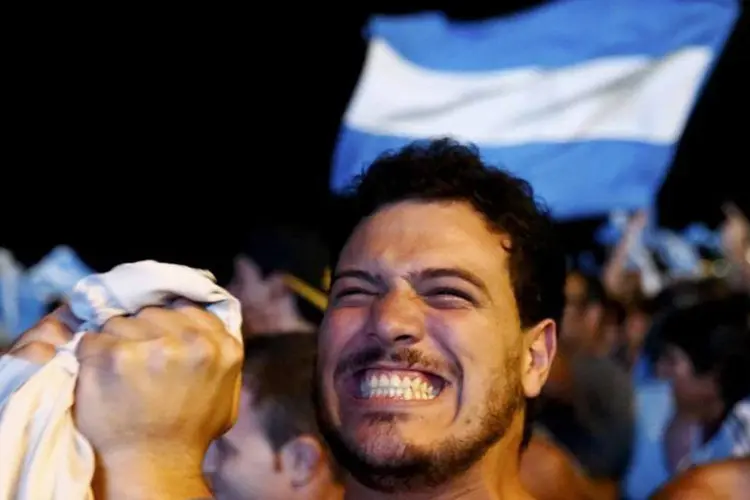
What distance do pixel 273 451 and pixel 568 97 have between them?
2256mm

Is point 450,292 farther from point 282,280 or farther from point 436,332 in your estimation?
point 282,280

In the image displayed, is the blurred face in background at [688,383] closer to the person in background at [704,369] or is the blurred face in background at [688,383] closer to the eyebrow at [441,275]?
the person in background at [704,369]

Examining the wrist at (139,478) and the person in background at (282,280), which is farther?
the person in background at (282,280)

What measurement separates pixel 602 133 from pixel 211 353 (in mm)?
2921

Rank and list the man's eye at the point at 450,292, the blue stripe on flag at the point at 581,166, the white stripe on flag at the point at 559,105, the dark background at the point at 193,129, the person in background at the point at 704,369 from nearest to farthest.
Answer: the man's eye at the point at 450,292 < the person in background at the point at 704,369 < the blue stripe on flag at the point at 581,166 < the white stripe on flag at the point at 559,105 < the dark background at the point at 193,129

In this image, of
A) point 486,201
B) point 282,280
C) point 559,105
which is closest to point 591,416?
point 282,280

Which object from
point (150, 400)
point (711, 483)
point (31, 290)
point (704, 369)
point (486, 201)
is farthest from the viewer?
point (31, 290)

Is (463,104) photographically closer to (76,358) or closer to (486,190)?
(486,190)

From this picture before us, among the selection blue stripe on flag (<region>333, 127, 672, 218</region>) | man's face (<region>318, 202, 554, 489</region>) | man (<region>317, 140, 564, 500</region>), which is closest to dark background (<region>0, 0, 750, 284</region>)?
blue stripe on flag (<region>333, 127, 672, 218</region>)

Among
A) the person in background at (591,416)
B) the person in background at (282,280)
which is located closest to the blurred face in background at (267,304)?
the person in background at (282,280)

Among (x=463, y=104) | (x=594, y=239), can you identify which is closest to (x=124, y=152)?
(x=594, y=239)

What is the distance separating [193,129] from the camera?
11094 mm

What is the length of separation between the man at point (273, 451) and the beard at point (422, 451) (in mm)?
380

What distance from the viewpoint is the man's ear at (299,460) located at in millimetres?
2166
